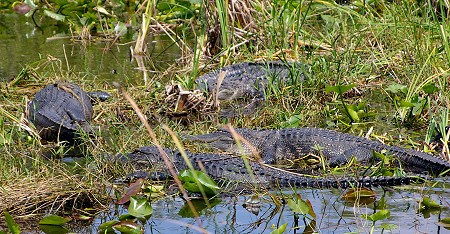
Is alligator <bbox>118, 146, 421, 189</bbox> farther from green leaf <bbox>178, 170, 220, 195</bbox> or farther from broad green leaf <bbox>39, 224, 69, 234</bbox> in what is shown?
broad green leaf <bbox>39, 224, 69, 234</bbox>

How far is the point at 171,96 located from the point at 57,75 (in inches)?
68.0

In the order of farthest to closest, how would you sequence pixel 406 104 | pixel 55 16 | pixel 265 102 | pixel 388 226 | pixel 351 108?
pixel 55 16 < pixel 265 102 < pixel 351 108 < pixel 406 104 < pixel 388 226

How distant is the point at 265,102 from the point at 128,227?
3184mm

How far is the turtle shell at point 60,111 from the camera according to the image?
6.60 metres

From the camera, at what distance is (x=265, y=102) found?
24.2ft

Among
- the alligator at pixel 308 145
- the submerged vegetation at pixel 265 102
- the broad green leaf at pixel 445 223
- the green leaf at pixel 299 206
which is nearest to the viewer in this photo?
the green leaf at pixel 299 206

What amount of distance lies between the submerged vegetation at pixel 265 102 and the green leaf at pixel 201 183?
9 cm

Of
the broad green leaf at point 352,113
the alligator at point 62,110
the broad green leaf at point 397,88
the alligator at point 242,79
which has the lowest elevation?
the alligator at point 242,79

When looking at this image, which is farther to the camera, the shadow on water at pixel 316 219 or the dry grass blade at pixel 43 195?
the dry grass blade at pixel 43 195

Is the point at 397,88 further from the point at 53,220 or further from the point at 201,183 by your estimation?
the point at 53,220

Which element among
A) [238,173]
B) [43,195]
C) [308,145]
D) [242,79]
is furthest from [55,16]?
[43,195]

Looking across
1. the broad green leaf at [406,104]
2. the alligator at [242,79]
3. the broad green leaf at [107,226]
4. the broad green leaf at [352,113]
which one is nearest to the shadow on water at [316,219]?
the broad green leaf at [107,226]

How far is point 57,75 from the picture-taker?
28.0 ft

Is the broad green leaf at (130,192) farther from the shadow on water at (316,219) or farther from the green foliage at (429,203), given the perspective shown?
the green foliage at (429,203)
